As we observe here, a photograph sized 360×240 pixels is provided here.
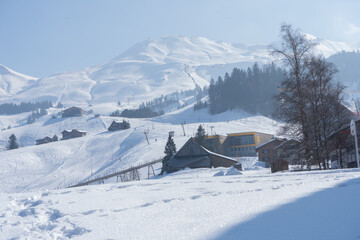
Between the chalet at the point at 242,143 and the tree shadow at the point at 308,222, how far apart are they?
253ft

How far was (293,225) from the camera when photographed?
15.6 ft

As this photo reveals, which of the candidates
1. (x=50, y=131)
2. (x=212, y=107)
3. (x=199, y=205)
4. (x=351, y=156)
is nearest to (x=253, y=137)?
(x=351, y=156)

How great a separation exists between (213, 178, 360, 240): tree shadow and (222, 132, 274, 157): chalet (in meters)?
77.1

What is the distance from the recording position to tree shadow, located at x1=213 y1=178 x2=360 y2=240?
4414 millimetres

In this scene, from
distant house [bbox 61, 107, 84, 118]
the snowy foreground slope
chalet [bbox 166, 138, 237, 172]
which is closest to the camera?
the snowy foreground slope

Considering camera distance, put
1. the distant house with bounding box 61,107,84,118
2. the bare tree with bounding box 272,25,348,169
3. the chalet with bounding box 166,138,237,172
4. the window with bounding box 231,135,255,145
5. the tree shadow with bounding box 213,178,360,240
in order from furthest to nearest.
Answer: the distant house with bounding box 61,107,84,118 < the window with bounding box 231,135,255,145 < the chalet with bounding box 166,138,237,172 < the bare tree with bounding box 272,25,348,169 < the tree shadow with bounding box 213,178,360,240

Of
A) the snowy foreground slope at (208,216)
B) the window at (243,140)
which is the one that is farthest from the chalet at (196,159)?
the snowy foreground slope at (208,216)

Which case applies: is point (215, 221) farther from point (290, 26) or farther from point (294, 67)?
point (290, 26)

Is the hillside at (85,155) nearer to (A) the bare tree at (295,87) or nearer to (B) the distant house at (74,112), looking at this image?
(A) the bare tree at (295,87)

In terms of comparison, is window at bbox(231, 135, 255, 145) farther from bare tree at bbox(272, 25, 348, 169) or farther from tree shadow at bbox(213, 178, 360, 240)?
tree shadow at bbox(213, 178, 360, 240)

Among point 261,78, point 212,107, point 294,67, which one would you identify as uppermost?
point 261,78

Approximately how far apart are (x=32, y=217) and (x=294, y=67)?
14.5 m

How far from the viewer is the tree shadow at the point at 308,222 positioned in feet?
14.5

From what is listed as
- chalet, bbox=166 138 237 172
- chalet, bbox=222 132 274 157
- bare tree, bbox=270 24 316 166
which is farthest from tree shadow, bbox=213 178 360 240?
chalet, bbox=222 132 274 157
